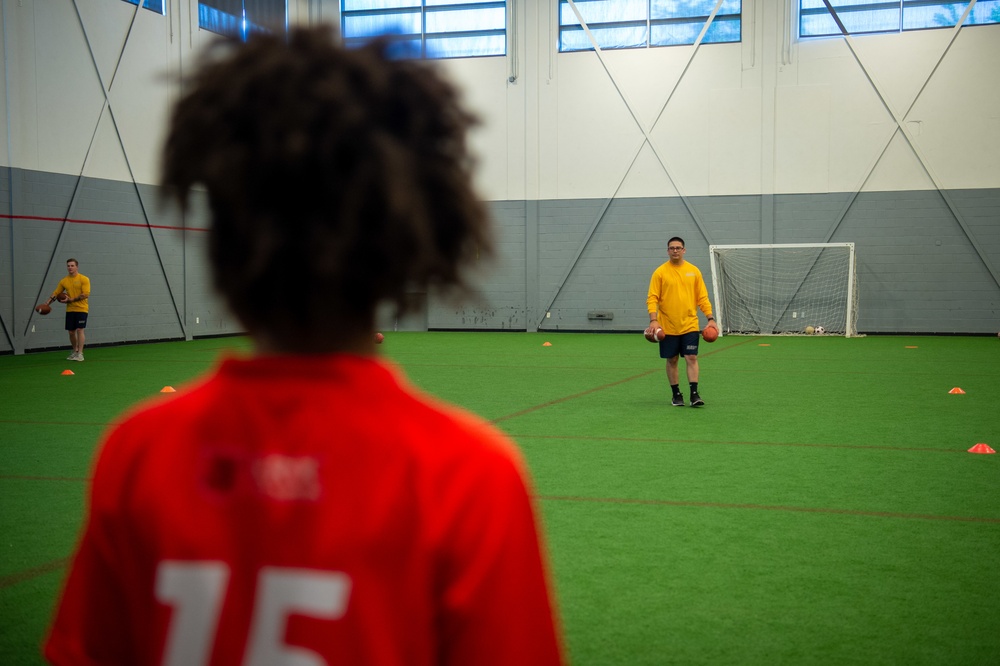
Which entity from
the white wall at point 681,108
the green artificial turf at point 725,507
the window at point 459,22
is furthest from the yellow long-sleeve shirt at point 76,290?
the window at point 459,22

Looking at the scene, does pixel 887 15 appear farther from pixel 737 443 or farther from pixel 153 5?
pixel 737 443

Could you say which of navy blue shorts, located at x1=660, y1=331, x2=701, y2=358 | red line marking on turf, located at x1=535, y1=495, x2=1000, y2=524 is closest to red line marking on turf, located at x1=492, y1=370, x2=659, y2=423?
navy blue shorts, located at x1=660, y1=331, x2=701, y2=358

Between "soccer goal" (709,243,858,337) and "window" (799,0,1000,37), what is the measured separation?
5615mm

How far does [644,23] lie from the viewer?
26047 mm

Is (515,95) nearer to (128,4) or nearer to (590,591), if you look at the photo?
(128,4)

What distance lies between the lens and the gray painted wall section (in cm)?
1966

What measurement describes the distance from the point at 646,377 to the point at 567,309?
43.8 ft

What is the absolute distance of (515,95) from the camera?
27.2 meters

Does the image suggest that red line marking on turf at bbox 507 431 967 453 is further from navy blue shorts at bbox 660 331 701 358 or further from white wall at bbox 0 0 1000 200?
white wall at bbox 0 0 1000 200

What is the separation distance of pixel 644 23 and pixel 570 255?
663cm

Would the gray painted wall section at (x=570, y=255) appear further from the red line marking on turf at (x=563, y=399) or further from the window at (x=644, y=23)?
the red line marking on turf at (x=563, y=399)

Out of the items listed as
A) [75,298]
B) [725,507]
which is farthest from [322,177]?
[75,298]

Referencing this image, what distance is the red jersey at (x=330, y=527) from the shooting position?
105cm

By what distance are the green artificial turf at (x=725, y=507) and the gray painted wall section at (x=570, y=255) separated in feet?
21.2
